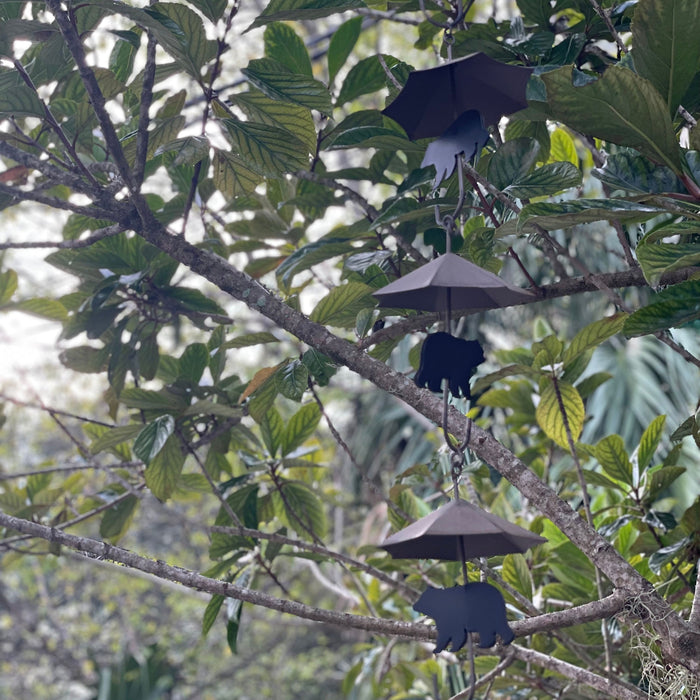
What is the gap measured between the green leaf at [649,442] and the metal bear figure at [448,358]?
1.60ft

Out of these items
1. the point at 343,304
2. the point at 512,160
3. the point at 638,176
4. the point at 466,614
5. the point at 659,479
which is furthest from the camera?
the point at 659,479

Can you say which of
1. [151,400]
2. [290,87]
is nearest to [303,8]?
[290,87]

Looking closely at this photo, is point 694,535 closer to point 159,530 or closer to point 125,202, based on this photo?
point 125,202

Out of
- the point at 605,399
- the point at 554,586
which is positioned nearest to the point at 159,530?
the point at 605,399

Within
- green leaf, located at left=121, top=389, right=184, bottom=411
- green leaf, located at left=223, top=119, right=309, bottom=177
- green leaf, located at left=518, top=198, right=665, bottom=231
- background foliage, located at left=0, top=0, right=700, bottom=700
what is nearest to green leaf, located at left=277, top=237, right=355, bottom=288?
background foliage, located at left=0, top=0, right=700, bottom=700

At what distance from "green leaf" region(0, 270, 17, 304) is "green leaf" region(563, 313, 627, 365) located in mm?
876

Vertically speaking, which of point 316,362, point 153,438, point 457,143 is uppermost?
point 457,143

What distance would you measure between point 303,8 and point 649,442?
2.24ft

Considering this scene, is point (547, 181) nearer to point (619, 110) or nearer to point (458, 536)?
point (619, 110)

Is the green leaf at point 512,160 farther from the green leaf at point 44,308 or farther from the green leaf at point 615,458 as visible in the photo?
the green leaf at point 44,308

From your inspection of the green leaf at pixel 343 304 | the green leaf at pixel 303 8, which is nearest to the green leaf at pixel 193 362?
the green leaf at pixel 343 304

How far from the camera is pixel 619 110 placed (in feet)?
1.94

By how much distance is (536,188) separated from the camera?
722 millimetres

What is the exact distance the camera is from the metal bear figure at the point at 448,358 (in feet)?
1.89
